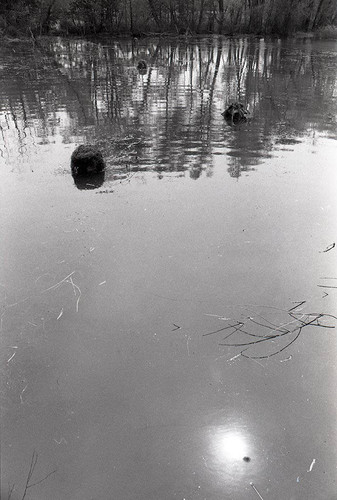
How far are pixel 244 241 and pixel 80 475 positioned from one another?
10.4 feet

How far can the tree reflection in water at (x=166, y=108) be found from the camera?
7676 millimetres

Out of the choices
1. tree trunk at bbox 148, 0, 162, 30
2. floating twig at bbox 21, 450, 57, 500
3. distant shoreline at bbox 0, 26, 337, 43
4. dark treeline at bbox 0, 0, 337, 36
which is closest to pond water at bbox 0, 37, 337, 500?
floating twig at bbox 21, 450, 57, 500

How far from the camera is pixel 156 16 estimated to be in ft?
106

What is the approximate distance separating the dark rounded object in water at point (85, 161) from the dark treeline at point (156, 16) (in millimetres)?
28091

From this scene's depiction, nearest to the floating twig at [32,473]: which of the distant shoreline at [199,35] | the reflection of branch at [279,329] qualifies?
the reflection of branch at [279,329]

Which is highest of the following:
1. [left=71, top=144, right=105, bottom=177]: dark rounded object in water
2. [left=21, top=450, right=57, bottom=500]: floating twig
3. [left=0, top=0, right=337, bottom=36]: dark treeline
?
[left=0, top=0, right=337, bottom=36]: dark treeline

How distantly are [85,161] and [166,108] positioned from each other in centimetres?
459

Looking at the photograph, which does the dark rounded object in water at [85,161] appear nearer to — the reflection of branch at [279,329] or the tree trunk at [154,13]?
the reflection of branch at [279,329]

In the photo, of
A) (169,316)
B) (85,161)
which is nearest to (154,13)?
(85,161)

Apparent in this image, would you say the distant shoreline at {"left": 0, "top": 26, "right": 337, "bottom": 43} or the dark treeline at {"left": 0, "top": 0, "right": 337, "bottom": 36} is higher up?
the dark treeline at {"left": 0, "top": 0, "right": 337, "bottom": 36}

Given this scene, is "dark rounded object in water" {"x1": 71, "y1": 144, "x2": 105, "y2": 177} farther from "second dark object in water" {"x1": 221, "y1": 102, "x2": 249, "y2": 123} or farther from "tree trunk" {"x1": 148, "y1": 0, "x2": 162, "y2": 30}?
"tree trunk" {"x1": 148, "y1": 0, "x2": 162, "y2": 30}

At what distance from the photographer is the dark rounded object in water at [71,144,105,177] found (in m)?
6.40

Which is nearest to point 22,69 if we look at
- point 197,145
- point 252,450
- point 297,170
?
point 197,145

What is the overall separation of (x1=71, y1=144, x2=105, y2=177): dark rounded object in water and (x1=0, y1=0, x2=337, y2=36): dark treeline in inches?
1106
